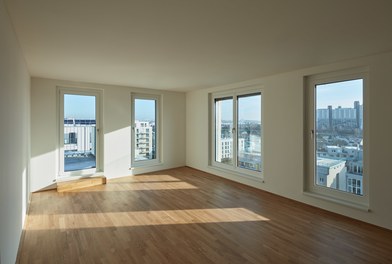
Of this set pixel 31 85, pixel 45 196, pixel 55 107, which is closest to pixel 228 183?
pixel 45 196

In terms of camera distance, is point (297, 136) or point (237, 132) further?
point (237, 132)

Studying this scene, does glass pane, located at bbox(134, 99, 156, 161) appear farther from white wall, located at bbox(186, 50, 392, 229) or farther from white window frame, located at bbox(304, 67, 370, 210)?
white window frame, located at bbox(304, 67, 370, 210)

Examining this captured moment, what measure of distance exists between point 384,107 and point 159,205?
358 centimetres

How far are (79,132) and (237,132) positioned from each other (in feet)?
11.9

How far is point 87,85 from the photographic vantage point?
5.32 meters

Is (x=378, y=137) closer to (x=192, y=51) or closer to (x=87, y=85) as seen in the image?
(x=192, y=51)

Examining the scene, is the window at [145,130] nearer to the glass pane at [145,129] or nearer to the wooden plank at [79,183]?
the glass pane at [145,129]

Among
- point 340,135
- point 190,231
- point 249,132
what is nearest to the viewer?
point 190,231

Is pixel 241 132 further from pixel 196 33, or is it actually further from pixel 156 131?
pixel 196 33

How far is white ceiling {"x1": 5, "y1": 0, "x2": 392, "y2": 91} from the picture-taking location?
75.9 inches

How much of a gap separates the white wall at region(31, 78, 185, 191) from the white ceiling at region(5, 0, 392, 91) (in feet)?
3.28

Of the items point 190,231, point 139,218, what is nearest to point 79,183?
point 139,218

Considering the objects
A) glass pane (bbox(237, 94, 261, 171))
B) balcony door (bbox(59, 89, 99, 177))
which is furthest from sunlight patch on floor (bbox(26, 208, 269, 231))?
balcony door (bbox(59, 89, 99, 177))

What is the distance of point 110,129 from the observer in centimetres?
566
